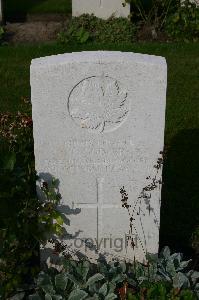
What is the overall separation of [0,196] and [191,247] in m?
1.65

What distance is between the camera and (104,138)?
11.6ft

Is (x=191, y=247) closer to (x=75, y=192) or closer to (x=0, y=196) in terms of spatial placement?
(x=75, y=192)

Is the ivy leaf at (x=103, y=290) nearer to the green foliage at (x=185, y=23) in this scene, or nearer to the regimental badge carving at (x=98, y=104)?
the regimental badge carving at (x=98, y=104)

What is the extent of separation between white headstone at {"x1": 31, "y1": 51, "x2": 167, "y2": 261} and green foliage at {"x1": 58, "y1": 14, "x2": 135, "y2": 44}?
489cm

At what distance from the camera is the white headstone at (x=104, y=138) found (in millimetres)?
3344

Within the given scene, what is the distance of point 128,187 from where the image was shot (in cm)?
370

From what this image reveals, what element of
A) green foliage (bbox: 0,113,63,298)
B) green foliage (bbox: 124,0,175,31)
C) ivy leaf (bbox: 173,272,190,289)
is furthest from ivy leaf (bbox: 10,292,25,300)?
green foliage (bbox: 124,0,175,31)

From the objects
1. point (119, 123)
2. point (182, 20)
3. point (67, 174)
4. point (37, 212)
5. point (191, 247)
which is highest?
point (182, 20)

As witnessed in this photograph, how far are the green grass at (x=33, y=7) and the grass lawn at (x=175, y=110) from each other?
198cm

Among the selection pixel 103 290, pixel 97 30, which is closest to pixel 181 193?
pixel 103 290

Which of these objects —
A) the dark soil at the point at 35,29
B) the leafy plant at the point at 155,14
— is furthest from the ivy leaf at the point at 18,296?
the leafy plant at the point at 155,14

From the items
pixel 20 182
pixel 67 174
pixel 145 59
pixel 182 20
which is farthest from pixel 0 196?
pixel 182 20

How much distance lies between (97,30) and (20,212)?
546 centimetres

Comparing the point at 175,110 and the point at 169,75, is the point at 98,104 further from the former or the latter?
the point at 169,75
